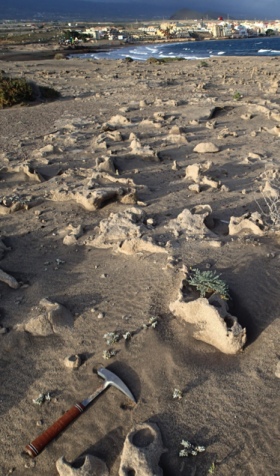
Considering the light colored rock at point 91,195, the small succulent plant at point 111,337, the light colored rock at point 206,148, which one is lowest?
the small succulent plant at point 111,337

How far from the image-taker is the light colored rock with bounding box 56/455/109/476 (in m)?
3.35

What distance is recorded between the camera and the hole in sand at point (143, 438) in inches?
140

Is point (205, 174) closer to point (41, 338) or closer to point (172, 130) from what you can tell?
point (172, 130)

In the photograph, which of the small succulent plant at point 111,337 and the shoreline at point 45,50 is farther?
the shoreline at point 45,50

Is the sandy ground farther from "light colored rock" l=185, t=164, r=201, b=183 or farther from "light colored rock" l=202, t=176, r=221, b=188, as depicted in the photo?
"light colored rock" l=185, t=164, r=201, b=183

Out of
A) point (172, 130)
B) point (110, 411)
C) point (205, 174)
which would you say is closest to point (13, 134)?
point (172, 130)

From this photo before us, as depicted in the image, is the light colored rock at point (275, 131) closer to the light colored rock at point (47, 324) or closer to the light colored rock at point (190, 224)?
the light colored rock at point (190, 224)

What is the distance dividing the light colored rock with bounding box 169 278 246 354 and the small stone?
1.32 metres

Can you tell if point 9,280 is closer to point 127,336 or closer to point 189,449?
point 127,336

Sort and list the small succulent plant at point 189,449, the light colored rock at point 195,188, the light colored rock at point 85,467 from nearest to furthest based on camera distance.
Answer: the light colored rock at point 85,467 < the small succulent plant at point 189,449 < the light colored rock at point 195,188

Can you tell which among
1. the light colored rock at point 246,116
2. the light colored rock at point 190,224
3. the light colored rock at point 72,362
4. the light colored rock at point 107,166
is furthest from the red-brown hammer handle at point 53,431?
the light colored rock at point 246,116

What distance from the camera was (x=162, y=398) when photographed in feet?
13.2

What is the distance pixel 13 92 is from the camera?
17.4 meters

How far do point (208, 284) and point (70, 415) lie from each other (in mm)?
2280
